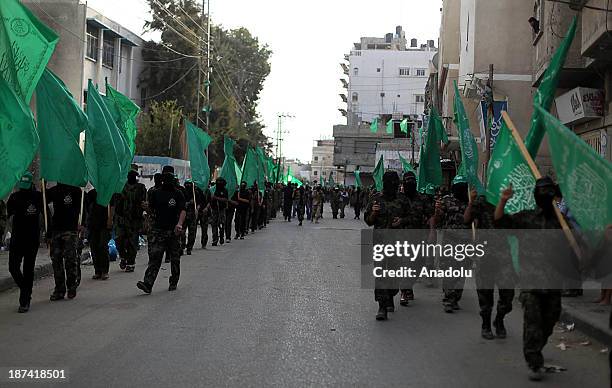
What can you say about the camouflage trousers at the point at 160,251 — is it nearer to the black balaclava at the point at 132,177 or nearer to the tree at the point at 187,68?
the black balaclava at the point at 132,177

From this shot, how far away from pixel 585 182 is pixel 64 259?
6782 millimetres

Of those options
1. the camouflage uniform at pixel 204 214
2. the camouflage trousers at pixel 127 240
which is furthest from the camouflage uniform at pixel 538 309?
the camouflage uniform at pixel 204 214

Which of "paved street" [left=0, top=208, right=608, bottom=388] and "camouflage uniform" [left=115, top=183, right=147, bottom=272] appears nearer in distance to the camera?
"paved street" [left=0, top=208, right=608, bottom=388]

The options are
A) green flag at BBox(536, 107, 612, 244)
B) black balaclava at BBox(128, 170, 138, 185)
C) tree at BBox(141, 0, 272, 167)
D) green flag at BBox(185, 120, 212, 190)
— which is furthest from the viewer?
tree at BBox(141, 0, 272, 167)

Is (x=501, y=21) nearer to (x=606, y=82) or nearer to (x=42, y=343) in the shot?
(x=606, y=82)

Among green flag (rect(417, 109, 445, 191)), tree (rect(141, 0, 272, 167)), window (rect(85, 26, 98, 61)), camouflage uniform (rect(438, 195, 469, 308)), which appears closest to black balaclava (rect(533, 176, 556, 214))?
camouflage uniform (rect(438, 195, 469, 308))

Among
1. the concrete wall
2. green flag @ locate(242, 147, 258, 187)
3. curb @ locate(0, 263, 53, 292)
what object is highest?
the concrete wall

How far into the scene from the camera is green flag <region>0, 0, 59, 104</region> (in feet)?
25.8

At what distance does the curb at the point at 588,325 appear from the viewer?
24.7 feet

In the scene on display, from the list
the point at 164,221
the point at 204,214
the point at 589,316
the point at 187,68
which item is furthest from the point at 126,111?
the point at 187,68

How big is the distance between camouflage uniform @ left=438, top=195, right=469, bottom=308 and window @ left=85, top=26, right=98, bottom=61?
28.9 m

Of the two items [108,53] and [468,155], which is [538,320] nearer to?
[468,155]

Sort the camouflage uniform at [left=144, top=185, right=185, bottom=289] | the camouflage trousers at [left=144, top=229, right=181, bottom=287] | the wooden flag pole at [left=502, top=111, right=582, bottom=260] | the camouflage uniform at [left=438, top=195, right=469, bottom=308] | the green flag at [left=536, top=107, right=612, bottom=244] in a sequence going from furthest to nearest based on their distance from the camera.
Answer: the camouflage uniform at [left=144, top=185, right=185, bottom=289] < the camouflage trousers at [left=144, top=229, right=181, bottom=287] < the camouflage uniform at [left=438, top=195, right=469, bottom=308] < the wooden flag pole at [left=502, top=111, right=582, bottom=260] < the green flag at [left=536, top=107, right=612, bottom=244]

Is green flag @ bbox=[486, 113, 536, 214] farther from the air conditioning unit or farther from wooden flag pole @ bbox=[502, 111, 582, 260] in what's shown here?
the air conditioning unit
